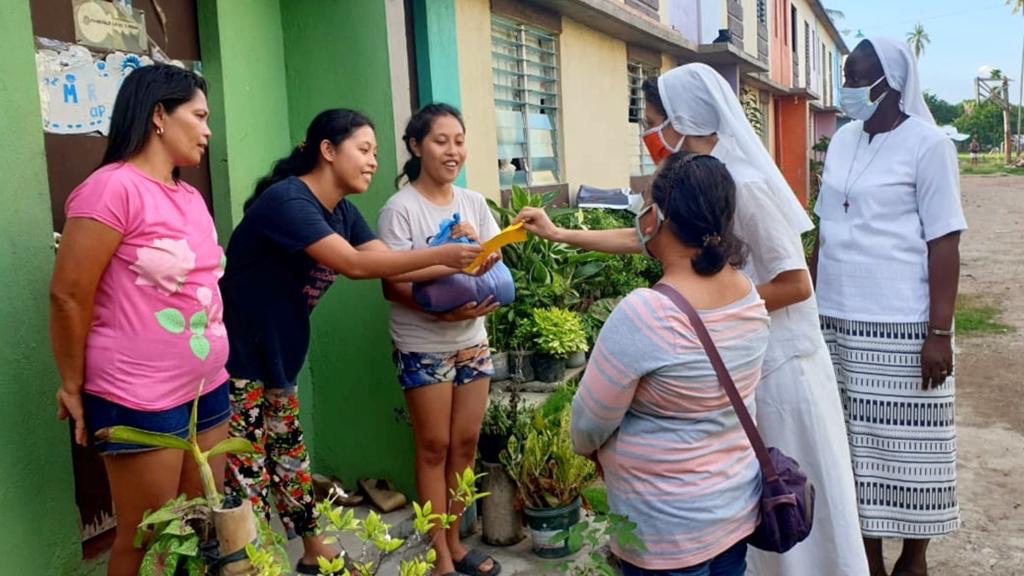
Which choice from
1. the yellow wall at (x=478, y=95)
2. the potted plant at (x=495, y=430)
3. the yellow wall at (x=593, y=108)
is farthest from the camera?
the yellow wall at (x=593, y=108)

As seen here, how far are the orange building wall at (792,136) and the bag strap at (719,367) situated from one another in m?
20.3

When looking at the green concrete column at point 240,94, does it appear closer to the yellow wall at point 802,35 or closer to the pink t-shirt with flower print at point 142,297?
the pink t-shirt with flower print at point 142,297

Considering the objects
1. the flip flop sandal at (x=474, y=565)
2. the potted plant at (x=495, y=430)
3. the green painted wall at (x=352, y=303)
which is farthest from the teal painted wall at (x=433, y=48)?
the flip flop sandal at (x=474, y=565)

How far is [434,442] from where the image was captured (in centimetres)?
353

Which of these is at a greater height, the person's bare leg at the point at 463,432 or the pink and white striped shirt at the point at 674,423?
the pink and white striped shirt at the point at 674,423

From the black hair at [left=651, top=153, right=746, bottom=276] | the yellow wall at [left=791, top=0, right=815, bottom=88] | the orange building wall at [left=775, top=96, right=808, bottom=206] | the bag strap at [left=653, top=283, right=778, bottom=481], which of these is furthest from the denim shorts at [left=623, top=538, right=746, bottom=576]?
the yellow wall at [left=791, top=0, right=815, bottom=88]

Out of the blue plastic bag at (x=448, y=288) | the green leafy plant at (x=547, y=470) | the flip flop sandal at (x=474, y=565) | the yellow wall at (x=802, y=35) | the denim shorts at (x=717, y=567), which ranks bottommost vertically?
the flip flop sandal at (x=474, y=565)

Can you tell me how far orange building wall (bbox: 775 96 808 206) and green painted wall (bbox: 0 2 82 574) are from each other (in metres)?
20.5

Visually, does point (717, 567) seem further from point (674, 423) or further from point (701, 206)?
point (701, 206)

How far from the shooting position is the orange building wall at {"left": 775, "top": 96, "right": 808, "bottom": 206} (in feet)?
70.7

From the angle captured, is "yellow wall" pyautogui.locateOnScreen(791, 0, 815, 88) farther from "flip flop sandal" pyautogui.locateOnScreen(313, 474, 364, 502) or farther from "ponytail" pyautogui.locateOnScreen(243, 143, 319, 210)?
"ponytail" pyautogui.locateOnScreen(243, 143, 319, 210)

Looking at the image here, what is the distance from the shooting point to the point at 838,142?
3527 mm

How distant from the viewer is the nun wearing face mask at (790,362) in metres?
2.64

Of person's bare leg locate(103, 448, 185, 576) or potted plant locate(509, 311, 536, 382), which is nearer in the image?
person's bare leg locate(103, 448, 185, 576)
